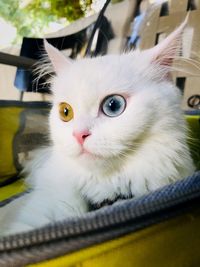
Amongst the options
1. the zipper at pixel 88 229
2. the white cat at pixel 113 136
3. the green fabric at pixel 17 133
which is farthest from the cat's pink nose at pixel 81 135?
the green fabric at pixel 17 133

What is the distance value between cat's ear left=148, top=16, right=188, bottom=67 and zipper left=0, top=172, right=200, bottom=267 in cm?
31

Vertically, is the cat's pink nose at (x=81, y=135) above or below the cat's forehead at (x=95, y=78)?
below

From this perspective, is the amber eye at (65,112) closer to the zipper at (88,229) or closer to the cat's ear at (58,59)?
the cat's ear at (58,59)

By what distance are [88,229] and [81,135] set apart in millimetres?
212

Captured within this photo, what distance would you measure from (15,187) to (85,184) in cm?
38

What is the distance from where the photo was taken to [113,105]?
554mm

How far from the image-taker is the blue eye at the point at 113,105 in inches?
21.7

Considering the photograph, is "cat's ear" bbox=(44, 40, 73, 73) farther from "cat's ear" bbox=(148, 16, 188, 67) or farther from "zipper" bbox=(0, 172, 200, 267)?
"zipper" bbox=(0, 172, 200, 267)

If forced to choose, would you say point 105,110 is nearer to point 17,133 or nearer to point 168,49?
point 168,49

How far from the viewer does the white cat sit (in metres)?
0.53

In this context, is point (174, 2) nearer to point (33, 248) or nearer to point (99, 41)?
point (99, 41)

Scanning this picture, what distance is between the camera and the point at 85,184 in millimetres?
605

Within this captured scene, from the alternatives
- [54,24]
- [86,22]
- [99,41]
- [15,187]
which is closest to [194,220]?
[15,187]

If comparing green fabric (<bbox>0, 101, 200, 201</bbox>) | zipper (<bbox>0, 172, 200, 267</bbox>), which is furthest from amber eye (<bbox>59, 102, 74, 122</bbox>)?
green fabric (<bbox>0, 101, 200, 201</bbox>)
